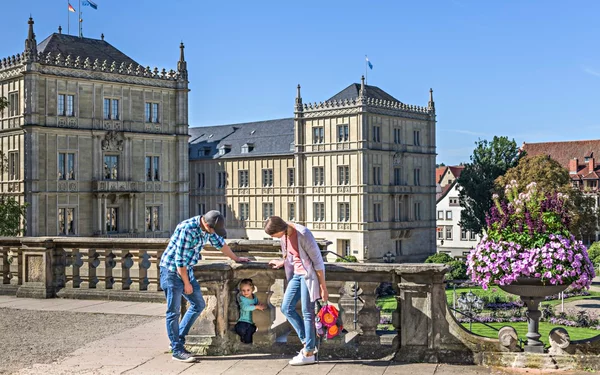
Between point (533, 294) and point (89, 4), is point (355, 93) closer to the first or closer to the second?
point (89, 4)

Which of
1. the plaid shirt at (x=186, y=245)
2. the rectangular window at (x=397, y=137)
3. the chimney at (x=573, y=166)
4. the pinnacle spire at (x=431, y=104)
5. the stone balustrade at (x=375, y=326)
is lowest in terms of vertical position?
the stone balustrade at (x=375, y=326)

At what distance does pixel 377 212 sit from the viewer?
7475 cm

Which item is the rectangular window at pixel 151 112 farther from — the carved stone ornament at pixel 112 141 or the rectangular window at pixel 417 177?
the rectangular window at pixel 417 177

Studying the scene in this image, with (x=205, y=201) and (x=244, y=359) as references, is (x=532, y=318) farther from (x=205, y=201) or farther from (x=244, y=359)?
(x=205, y=201)

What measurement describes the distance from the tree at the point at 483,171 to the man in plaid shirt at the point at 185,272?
256 feet

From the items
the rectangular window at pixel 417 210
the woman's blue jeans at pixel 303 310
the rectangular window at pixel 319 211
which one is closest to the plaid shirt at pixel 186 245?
the woman's blue jeans at pixel 303 310

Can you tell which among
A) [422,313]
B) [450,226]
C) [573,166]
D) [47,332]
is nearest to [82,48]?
[47,332]

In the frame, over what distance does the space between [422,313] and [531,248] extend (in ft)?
4.24

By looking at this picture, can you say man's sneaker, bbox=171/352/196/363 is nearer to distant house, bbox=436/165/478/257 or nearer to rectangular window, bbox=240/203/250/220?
rectangular window, bbox=240/203/250/220

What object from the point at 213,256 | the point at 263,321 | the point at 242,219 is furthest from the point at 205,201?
the point at 263,321

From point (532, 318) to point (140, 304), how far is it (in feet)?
21.2

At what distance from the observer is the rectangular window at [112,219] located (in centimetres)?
5641

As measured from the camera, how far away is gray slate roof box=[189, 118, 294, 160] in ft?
266

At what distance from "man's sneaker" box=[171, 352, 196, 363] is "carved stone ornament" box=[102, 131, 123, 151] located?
49694mm
